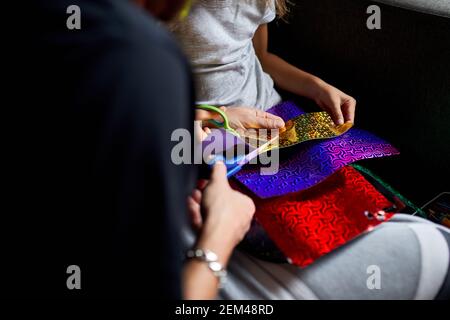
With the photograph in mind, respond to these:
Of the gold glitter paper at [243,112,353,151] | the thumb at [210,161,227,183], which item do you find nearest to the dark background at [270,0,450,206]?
the gold glitter paper at [243,112,353,151]

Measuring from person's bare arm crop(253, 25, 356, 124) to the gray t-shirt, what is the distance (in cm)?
8

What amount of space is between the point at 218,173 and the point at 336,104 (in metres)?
0.40

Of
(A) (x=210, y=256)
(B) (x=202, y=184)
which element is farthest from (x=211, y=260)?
(B) (x=202, y=184)

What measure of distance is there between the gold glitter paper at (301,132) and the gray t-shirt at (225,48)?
0.36ft

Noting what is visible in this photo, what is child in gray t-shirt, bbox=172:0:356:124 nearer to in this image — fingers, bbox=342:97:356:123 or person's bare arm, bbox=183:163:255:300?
fingers, bbox=342:97:356:123

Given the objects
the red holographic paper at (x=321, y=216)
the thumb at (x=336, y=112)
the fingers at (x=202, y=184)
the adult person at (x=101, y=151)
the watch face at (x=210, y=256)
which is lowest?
the red holographic paper at (x=321, y=216)

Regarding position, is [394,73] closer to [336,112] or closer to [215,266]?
[336,112]

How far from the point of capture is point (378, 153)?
783 mm

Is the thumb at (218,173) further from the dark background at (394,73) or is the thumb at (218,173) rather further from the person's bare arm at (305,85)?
the dark background at (394,73)

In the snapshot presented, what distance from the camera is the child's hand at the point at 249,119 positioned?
2.60ft

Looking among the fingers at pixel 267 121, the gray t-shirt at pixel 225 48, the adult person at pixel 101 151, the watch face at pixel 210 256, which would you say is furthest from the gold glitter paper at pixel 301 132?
the adult person at pixel 101 151

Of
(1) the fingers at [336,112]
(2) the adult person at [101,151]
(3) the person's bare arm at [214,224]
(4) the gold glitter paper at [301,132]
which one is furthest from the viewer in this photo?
(1) the fingers at [336,112]
